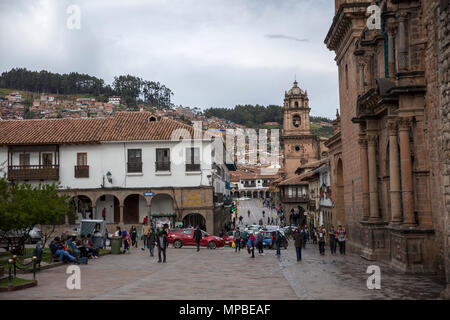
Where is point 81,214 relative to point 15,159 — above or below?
below

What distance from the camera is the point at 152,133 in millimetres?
38875

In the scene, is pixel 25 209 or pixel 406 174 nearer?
pixel 406 174

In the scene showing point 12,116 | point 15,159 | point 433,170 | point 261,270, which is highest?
point 12,116

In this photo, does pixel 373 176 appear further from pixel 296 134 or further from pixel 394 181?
pixel 296 134

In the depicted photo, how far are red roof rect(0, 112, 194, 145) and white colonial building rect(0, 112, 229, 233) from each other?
0.25 feet

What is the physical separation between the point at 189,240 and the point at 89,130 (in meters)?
14.2

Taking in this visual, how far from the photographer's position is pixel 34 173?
3875 cm

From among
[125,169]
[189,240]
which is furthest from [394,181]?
[125,169]

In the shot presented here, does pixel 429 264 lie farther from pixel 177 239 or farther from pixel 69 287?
pixel 177 239
